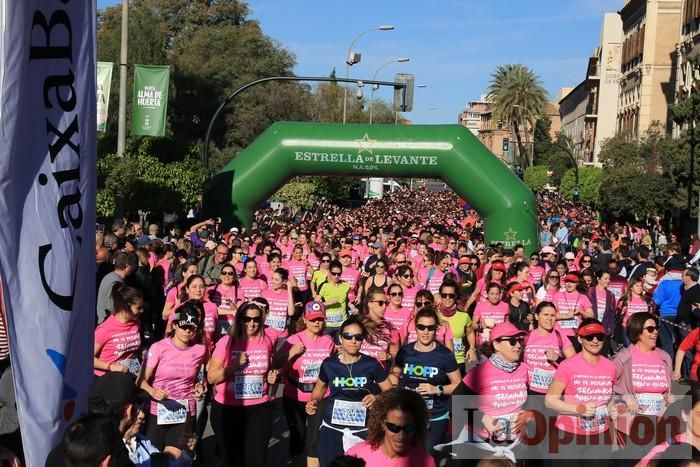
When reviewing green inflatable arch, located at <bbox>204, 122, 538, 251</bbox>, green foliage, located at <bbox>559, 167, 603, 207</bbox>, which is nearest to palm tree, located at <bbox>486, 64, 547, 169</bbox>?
green foliage, located at <bbox>559, 167, 603, 207</bbox>

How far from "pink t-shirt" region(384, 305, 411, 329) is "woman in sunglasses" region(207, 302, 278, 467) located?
2622 mm

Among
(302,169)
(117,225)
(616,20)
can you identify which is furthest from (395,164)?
(616,20)

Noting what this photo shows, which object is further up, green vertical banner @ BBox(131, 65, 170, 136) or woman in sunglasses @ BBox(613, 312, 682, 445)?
green vertical banner @ BBox(131, 65, 170, 136)

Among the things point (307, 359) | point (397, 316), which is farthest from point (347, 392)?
point (397, 316)

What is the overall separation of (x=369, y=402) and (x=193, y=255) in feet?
30.7

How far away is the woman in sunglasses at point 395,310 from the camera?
33.2ft

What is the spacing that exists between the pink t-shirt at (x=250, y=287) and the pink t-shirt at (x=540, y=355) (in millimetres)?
4161

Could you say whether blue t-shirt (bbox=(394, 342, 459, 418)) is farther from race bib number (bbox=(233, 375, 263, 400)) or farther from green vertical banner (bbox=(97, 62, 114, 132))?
green vertical banner (bbox=(97, 62, 114, 132))

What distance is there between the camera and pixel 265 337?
7.80 meters

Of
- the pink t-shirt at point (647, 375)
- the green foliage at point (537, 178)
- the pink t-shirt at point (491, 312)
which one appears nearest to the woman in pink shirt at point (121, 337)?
the pink t-shirt at point (647, 375)

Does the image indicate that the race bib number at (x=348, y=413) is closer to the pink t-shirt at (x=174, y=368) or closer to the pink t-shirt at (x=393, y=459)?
the pink t-shirt at (x=174, y=368)

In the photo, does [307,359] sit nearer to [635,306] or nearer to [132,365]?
[132,365]

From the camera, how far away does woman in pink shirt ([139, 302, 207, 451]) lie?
22.5ft

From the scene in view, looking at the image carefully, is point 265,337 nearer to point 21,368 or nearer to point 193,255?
point 21,368
